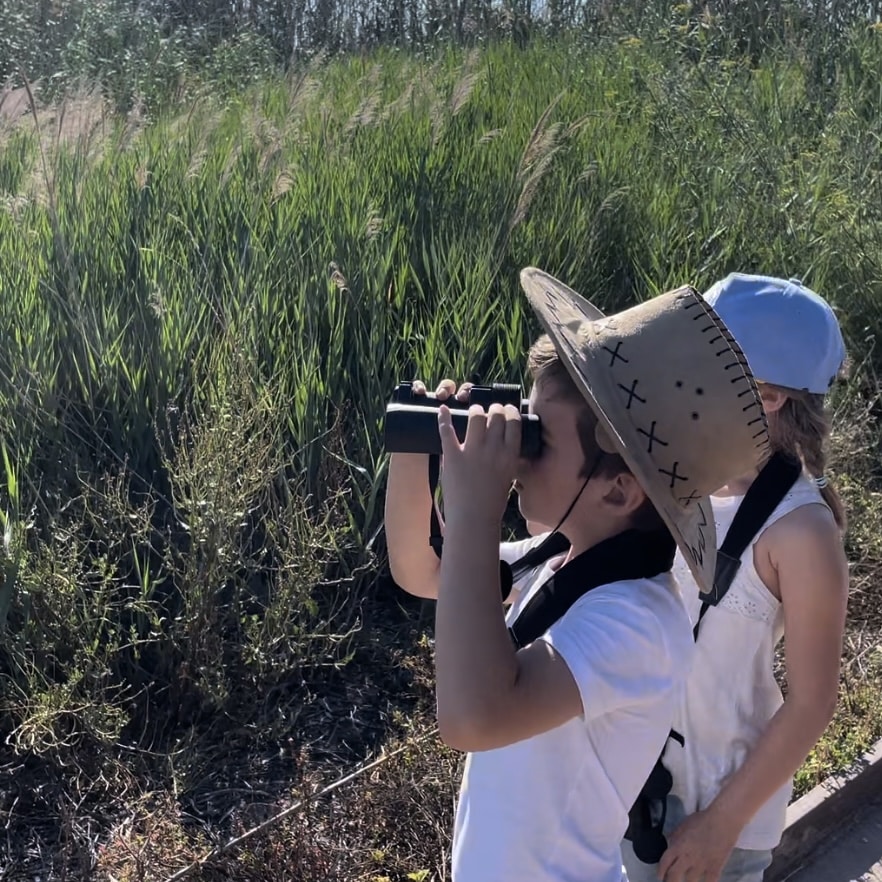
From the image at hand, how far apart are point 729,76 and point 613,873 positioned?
6834mm

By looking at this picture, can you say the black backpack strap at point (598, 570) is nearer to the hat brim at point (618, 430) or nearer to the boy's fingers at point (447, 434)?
the hat brim at point (618, 430)

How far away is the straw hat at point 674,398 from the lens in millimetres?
1505

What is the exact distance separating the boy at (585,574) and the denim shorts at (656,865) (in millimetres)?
478

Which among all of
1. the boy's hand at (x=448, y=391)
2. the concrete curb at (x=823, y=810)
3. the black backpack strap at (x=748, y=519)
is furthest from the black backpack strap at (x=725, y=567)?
the concrete curb at (x=823, y=810)

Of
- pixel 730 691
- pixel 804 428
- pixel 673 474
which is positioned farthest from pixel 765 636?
pixel 673 474

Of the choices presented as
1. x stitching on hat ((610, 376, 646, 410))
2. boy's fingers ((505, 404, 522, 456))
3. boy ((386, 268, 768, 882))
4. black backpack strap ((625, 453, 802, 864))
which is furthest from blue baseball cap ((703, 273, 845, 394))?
boy's fingers ((505, 404, 522, 456))

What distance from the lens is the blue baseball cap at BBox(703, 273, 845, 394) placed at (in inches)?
82.0

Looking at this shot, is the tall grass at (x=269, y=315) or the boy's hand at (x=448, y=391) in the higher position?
the boy's hand at (x=448, y=391)

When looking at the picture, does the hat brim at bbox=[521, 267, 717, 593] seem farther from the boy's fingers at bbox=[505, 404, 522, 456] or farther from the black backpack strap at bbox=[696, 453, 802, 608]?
the black backpack strap at bbox=[696, 453, 802, 608]

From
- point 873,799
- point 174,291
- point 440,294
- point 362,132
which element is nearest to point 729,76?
point 362,132

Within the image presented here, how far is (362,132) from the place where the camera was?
229 inches

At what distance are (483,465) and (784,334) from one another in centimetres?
87

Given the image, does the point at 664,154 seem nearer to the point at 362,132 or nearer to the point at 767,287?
the point at 362,132

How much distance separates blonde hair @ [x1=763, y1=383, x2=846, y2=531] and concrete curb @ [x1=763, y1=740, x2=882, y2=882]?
143cm
